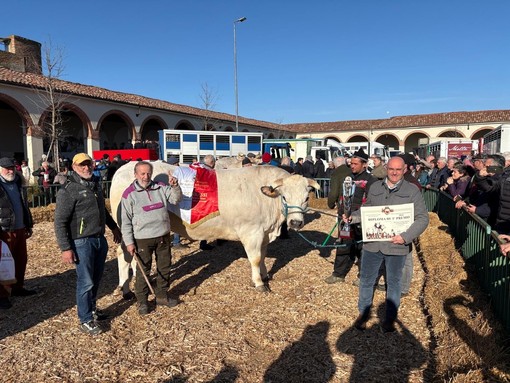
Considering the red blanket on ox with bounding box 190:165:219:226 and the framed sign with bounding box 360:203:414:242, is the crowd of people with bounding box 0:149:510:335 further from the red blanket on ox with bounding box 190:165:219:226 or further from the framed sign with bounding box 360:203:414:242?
the red blanket on ox with bounding box 190:165:219:226

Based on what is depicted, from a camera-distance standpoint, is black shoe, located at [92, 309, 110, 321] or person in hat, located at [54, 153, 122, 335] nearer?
person in hat, located at [54, 153, 122, 335]

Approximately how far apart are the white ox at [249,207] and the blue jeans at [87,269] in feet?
4.11

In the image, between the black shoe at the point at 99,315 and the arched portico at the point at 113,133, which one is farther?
the arched portico at the point at 113,133

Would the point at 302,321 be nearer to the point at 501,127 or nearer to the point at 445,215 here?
the point at 445,215

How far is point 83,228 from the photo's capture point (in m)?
3.91

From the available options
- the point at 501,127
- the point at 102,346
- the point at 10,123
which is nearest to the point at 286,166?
the point at 102,346

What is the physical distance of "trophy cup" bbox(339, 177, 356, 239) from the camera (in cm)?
538

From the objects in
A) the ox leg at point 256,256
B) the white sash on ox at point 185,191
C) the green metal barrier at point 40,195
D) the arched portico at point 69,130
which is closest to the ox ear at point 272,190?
the ox leg at point 256,256

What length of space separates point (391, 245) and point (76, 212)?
3.35m

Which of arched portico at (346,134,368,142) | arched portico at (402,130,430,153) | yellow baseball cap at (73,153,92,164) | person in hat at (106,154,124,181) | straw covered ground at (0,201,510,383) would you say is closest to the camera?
straw covered ground at (0,201,510,383)

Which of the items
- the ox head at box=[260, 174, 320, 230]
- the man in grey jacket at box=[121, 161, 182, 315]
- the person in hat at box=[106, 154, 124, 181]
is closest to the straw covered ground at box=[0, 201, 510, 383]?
the man in grey jacket at box=[121, 161, 182, 315]

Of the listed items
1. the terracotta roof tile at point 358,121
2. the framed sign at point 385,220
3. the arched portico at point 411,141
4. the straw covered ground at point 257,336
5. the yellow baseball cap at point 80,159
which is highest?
the terracotta roof tile at point 358,121

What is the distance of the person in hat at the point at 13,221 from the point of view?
16.1 ft

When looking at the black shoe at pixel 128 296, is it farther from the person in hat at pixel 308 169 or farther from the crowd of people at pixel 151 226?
the person in hat at pixel 308 169
